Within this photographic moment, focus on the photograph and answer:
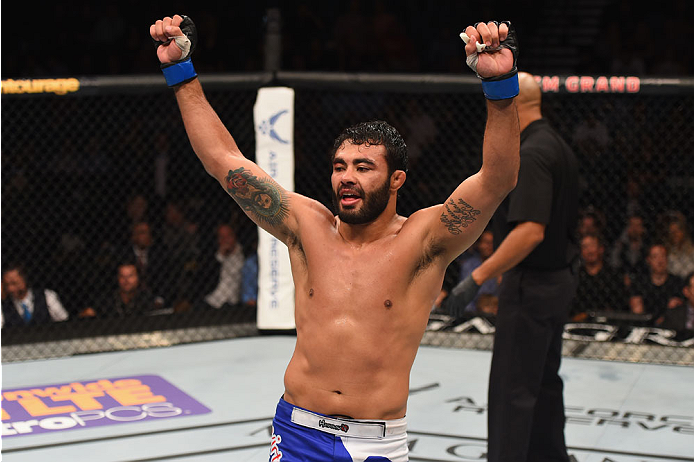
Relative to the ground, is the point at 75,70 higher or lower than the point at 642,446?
higher

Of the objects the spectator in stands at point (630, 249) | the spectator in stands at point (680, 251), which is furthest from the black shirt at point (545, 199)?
the spectator in stands at point (630, 249)

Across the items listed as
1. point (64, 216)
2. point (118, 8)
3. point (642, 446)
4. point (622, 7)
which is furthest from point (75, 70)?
point (642, 446)

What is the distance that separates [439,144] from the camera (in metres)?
6.89

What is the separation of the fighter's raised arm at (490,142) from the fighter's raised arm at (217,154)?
44cm

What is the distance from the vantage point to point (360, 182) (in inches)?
84.6

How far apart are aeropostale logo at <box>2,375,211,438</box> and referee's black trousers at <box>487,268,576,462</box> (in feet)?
5.35

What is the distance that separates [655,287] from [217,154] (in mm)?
4076

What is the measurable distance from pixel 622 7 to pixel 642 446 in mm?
5840

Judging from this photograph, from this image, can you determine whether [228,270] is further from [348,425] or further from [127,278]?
[348,425]

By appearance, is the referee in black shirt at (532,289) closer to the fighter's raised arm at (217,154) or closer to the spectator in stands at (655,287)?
the fighter's raised arm at (217,154)

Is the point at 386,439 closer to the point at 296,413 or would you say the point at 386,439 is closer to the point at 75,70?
the point at 296,413

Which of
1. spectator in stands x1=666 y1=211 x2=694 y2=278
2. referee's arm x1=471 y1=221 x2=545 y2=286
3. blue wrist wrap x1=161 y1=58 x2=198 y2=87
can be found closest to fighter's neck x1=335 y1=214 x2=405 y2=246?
blue wrist wrap x1=161 y1=58 x2=198 y2=87

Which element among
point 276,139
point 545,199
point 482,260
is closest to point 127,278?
point 276,139

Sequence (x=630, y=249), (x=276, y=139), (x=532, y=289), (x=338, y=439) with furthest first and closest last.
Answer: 1. (x=630, y=249)
2. (x=276, y=139)
3. (x=532, y=289)
4. (x=338, y=439)
